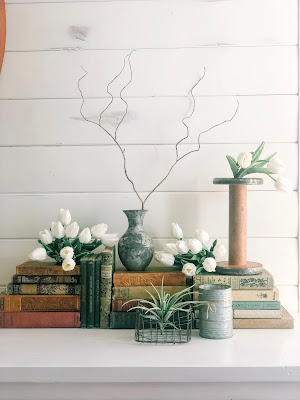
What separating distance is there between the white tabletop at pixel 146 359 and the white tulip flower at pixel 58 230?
0.27 m

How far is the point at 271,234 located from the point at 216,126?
0.35 meters

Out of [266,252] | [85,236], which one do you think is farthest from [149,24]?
[266,252]

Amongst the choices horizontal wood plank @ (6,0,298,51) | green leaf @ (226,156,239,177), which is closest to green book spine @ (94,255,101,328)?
green leaf @ (226,156,239,177)

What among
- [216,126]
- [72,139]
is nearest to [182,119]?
[216,126]

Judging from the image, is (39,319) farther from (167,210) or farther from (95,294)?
(167,210)

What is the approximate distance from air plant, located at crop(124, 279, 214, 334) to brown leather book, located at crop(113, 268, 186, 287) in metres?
0.03

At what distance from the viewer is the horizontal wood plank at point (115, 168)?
159cm

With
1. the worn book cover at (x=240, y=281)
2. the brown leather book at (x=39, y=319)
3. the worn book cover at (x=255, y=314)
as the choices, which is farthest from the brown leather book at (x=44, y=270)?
the worn book cover at (x=255, y=314)

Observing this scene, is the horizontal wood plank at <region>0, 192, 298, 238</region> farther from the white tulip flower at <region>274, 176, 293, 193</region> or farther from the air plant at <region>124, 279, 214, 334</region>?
the air plant at <region>124, 279, 214, 334</region>

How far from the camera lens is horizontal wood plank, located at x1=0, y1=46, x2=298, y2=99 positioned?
1.58 metres

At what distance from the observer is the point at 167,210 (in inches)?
62.7

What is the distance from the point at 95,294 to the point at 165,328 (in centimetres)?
20

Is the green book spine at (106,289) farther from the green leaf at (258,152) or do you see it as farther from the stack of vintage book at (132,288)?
the green leaf at (258,152)

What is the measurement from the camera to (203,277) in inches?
54.5
